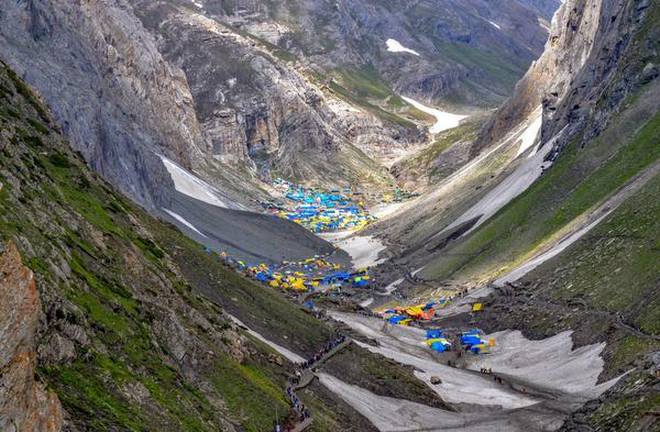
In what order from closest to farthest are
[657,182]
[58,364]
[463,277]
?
[58,364] → [657,182] → [463,277]

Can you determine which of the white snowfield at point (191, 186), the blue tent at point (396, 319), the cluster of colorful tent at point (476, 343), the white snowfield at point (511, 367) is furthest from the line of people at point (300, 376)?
the white snowfield at point (191, 186)

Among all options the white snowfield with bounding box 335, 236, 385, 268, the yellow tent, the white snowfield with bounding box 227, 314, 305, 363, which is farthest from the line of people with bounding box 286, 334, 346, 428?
the white snowfield with bounding box 335, 236, 385, 268

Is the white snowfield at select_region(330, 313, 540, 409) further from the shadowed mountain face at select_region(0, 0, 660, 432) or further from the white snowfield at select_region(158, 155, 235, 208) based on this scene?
the white snowfield at select_region(158, 155, 235, 208)

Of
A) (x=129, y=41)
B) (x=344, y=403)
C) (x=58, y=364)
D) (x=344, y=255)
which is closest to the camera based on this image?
(x=58, y=364)

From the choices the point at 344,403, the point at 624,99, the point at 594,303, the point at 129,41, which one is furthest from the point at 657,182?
the point at 129,41

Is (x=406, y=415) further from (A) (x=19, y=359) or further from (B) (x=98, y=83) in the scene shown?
(B) (x=98, y=83)

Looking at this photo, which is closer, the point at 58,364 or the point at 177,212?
the point at 58,364

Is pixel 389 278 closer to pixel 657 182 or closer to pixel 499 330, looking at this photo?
pixel 499 330
